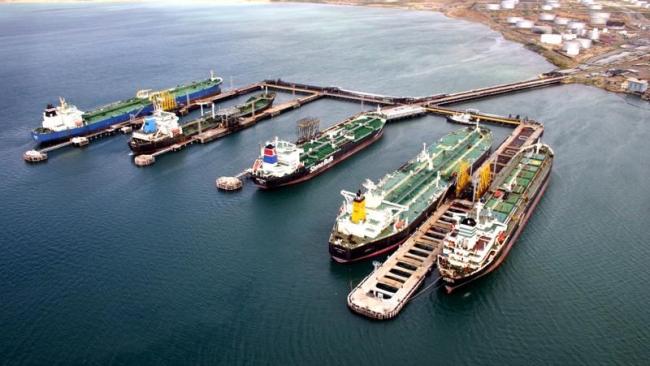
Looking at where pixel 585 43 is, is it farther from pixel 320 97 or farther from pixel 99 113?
pixel 99 113

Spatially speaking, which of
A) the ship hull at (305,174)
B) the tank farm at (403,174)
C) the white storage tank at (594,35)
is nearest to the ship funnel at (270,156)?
the tank farm at (403,174)

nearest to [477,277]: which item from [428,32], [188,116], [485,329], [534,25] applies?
[485,329]

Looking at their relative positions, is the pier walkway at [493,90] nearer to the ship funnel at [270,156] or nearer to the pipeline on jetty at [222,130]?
the pipeline on jetty at [222,130]

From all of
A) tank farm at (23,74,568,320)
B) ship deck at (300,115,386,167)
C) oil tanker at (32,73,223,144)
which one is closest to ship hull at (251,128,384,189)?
tank farm at (23,74,568,320)

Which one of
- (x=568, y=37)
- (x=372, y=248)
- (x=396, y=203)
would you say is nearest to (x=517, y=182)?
(x=396, y=203)

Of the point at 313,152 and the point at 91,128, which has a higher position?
the point at 91,128
